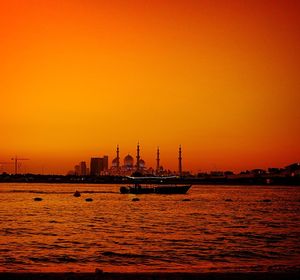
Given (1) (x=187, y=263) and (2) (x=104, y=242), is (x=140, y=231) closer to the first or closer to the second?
(2) (x=104, y=242)

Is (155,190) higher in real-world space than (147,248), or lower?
higher
